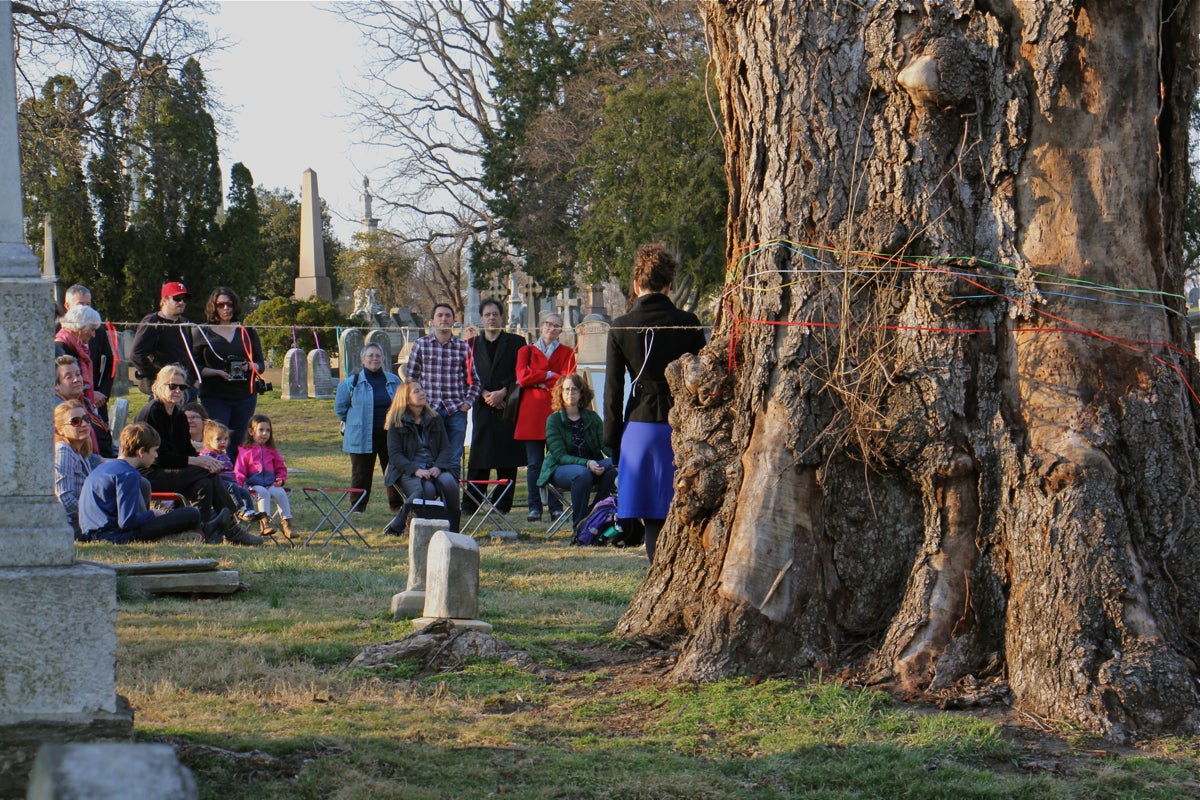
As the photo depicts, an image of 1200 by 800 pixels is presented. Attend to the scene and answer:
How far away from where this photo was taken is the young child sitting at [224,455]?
10969mm

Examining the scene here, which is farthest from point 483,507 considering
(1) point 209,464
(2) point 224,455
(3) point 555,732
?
(3) point 555,732

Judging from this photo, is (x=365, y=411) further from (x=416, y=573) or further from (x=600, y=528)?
(x=416, y=573)

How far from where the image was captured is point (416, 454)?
11.1m

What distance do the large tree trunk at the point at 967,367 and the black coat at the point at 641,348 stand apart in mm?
1972

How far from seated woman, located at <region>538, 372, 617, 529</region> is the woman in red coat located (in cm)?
37

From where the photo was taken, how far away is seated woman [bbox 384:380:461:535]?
10.9m

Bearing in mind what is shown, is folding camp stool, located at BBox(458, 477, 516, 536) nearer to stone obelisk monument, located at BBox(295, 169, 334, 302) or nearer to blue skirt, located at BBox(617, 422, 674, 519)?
blue skirt, located at BBox(617, 422, 674, 519)

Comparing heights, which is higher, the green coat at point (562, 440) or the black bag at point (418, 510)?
the green coat at point (562, 440)

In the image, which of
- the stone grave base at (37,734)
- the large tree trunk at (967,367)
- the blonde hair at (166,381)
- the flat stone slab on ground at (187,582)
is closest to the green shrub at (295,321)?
the blonde hair at (166,381)

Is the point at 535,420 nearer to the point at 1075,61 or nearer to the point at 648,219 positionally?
the point at 1075,61

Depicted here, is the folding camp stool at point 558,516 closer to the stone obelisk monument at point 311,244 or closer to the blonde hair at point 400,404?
the blonde hair at point 400,404

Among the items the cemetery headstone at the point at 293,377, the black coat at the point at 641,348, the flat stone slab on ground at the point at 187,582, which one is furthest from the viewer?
the cemetery headstone at the point at 293,377

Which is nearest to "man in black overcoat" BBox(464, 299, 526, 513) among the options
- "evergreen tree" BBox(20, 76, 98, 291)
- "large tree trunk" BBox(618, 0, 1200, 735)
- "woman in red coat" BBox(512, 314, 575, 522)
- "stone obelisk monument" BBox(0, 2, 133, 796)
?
"woman in red coat" BBox(512, 314, 575, 522)

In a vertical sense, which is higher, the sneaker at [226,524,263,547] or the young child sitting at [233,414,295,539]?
the young child sitting at [233,414,295,539]
